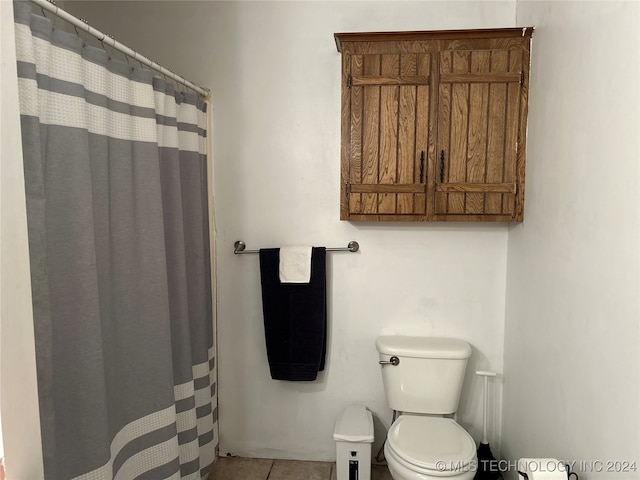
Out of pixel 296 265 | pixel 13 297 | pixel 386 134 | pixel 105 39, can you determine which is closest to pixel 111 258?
pixel 13 297

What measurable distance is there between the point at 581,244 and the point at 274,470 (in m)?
1.87

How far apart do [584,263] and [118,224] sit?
1555mm

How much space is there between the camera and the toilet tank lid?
7.23ft

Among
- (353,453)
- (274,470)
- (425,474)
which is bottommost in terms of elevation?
(274,470)

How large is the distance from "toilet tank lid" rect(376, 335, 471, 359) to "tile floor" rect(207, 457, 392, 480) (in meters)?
0.67

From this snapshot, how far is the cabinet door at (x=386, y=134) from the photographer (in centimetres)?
213

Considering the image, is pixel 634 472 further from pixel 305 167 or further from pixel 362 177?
pixel 305 167

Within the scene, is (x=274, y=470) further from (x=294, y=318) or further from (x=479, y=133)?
(x=479, y=133)

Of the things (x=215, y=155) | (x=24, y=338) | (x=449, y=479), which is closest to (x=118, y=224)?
(x=24, y=338)

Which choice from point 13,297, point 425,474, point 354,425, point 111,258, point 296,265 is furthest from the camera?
point 296,265

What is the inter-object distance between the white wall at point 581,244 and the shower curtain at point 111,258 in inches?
57.2

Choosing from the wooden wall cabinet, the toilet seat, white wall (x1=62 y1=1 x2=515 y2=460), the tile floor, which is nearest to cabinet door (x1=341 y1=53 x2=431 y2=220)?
the wooden wall cabinet

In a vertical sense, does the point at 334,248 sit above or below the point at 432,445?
above

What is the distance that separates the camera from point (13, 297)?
44.8 inches
